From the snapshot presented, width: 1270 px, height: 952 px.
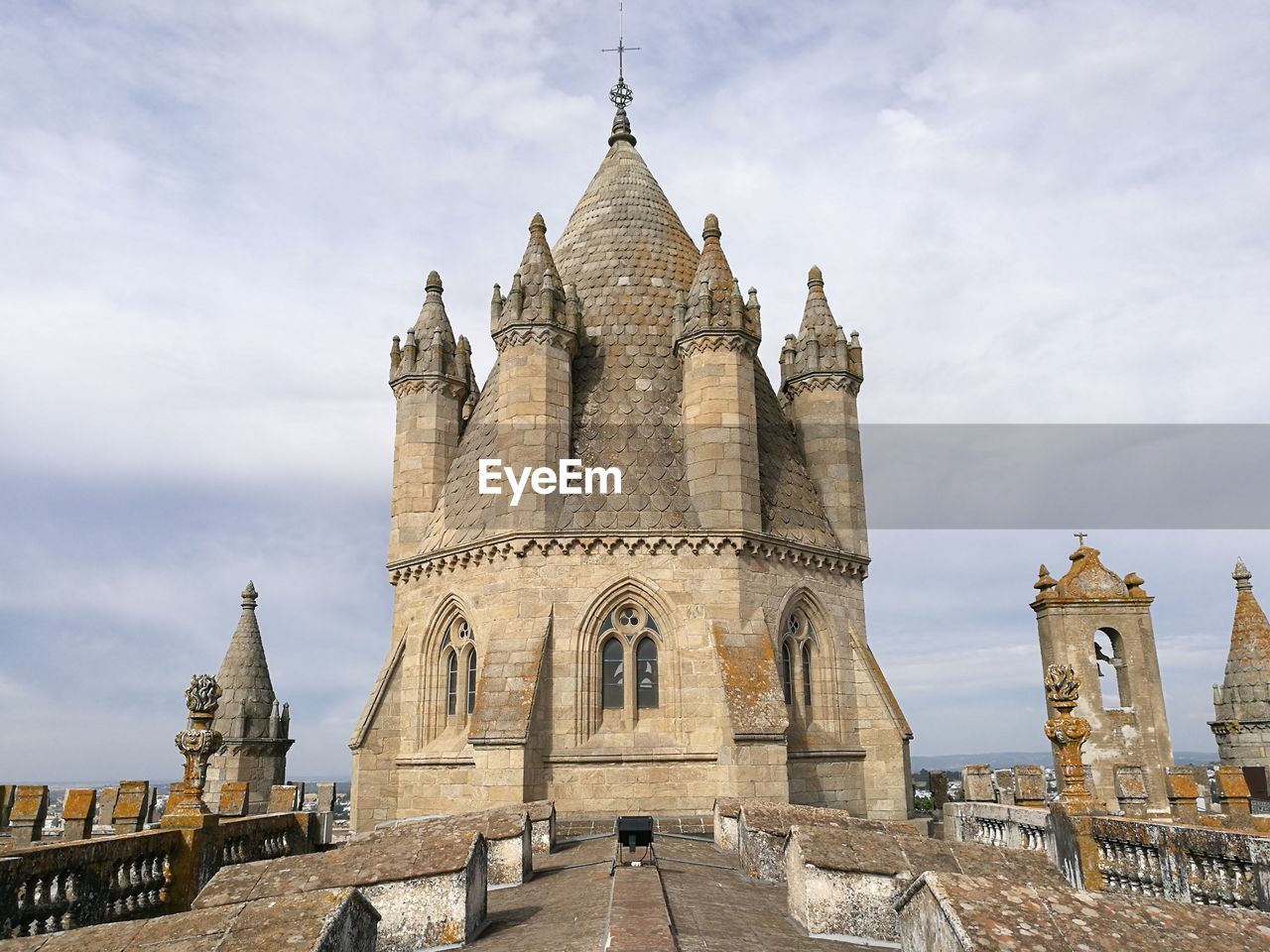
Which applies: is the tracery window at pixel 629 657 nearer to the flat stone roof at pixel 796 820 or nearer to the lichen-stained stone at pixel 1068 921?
the flat stone roof at pixel 796 820

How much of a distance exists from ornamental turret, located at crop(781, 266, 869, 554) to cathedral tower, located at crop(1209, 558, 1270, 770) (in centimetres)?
1465

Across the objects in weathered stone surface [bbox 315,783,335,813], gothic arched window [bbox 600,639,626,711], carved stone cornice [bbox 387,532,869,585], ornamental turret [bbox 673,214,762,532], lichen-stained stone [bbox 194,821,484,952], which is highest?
ornamental turret [bbox 673,214,762,532]

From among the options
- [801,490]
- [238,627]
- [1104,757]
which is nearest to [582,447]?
[801,490]

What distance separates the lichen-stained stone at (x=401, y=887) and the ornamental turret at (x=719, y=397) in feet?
41.3

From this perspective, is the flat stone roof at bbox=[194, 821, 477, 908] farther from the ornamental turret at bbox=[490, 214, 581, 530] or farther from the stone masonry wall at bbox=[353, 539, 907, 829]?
the ornamental turret at bbox=[490, 214, 581, 530]

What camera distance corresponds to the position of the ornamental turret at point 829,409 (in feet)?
78.1

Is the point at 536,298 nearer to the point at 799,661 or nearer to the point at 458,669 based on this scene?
the point at 458,669

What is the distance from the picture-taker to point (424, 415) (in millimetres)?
24516

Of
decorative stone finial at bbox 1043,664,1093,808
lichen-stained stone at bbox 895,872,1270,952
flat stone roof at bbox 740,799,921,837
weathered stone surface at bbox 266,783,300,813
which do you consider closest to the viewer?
lichen-stained stone at bbox 895,872,1270,952

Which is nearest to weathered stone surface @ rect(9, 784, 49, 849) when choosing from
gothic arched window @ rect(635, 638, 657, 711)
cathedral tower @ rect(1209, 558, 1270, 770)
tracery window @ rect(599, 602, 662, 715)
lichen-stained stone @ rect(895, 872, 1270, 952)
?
tracery window @ rect(599, 602, 662, 715)

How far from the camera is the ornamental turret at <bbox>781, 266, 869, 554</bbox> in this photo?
23812 mm

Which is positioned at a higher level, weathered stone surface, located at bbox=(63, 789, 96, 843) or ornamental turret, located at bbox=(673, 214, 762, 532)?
ornamental turret, located at bbox=(673, 214, 762, 532)

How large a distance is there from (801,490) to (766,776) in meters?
7.53

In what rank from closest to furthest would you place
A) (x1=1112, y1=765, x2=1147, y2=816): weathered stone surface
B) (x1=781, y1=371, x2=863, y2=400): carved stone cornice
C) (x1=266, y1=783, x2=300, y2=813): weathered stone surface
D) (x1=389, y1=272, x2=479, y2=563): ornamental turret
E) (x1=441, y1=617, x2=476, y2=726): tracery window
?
(x1=1112, y1=765, x2=1147, y2=816): weathered stone surface → (x1=266, y1=783, x2=300, y2=813): weathered stone surface → (x1=441, y1=617, x2=476, y2=726): tracery window → (x1=389, y1=272, x2=479, y2=563): ornamental turret → (x1=781, y1=371, x2=863, y2=400): carved stone cornice
